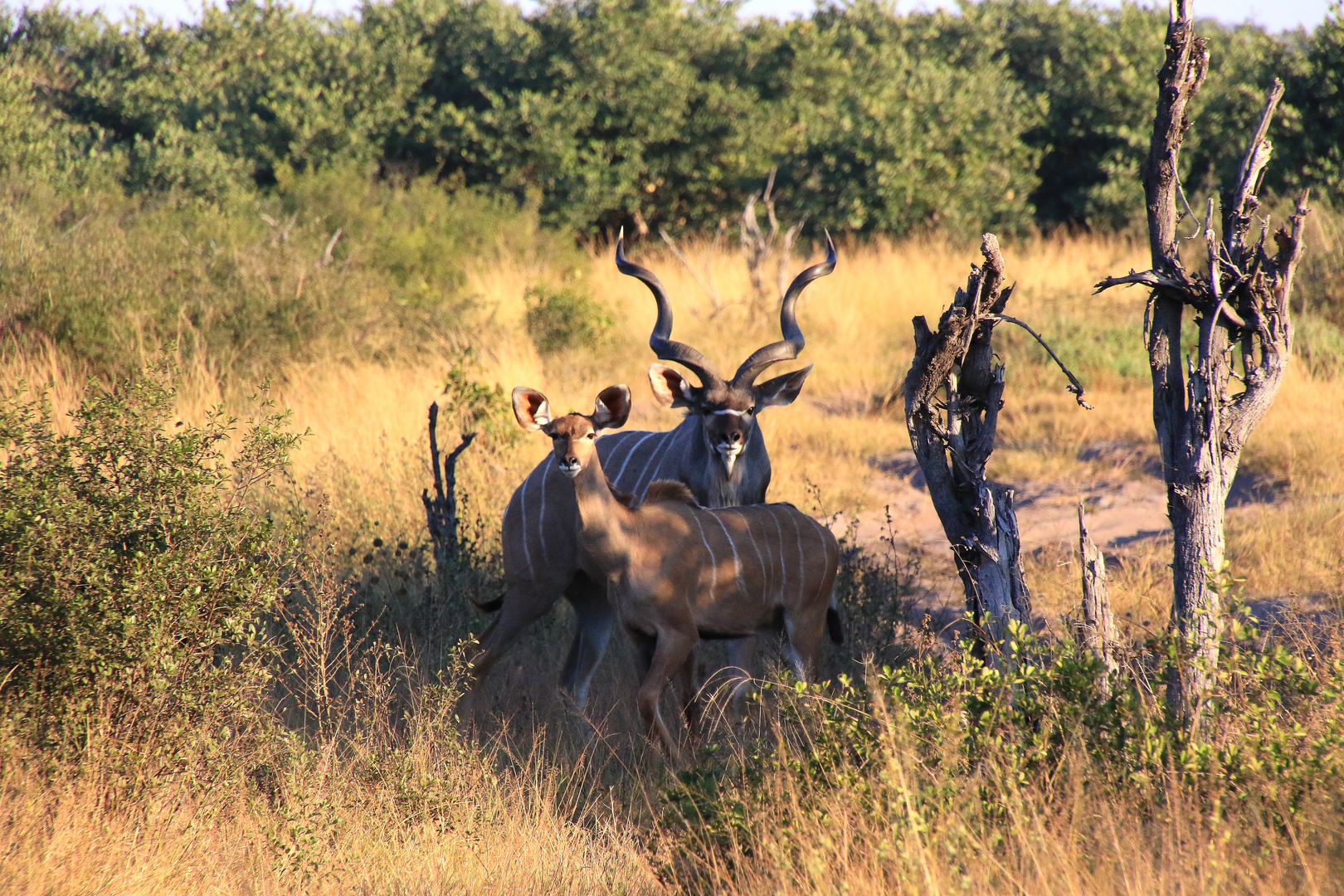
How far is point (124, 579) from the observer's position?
373 cm

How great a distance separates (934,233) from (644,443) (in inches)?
363

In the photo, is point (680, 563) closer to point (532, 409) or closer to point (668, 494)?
point (668, 494)

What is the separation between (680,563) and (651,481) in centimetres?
95

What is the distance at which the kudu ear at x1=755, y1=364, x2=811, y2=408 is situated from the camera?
205 inches

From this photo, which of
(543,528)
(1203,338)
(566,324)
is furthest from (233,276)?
(1203,338)

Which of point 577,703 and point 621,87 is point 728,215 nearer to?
point 621,87

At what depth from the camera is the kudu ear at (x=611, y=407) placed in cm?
416

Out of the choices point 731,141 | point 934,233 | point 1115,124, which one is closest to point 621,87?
point 731,141

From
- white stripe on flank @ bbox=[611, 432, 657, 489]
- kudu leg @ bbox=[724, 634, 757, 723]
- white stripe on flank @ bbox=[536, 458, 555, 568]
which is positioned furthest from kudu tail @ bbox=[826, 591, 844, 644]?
white stripe on flank @ bbox=[611, 432, 657, 489]

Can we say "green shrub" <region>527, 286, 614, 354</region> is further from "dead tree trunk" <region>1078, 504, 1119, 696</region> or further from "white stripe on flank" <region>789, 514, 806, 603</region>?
"dead tree trunk" <region>1078, 504, 1119, 696</region>

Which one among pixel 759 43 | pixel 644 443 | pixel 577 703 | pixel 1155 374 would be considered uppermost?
pixel 759 43

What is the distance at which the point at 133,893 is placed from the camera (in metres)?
3.14

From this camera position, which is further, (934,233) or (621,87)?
(621,87)

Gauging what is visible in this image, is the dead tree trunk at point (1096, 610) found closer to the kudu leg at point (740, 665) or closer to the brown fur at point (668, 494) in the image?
the kudu leg at point (740, 665)
